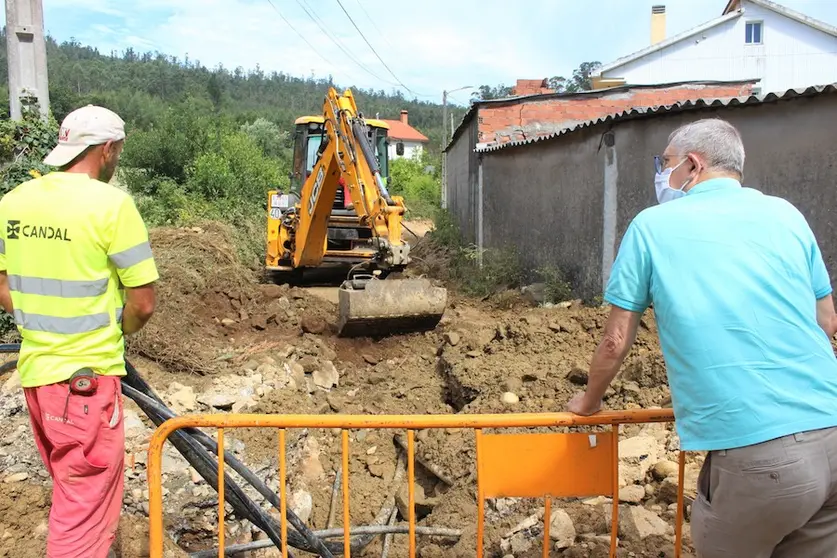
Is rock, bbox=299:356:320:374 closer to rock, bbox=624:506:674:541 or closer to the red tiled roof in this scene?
rock, bbox=624:506:674:541

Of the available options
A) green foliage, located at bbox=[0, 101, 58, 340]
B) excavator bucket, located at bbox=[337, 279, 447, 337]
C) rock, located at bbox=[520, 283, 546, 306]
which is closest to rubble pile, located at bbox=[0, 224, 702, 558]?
excavator bucket, located at bbox=[337, 279, 447, 337]

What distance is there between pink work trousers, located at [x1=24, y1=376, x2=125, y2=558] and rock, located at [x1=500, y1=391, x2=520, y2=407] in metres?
3.82

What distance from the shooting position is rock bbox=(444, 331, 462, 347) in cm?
759

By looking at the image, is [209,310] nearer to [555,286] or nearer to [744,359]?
[555,286]

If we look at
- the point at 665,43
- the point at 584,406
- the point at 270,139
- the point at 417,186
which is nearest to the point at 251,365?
the point at 584,406

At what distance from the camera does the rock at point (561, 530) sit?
11.5 feet

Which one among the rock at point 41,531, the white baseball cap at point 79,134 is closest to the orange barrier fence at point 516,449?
the white baseball cap at point 79,134

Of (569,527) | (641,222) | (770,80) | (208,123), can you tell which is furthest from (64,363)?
(770,80)

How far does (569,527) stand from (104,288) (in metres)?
2.76

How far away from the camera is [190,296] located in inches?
350

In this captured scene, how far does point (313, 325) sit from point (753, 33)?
30835mm

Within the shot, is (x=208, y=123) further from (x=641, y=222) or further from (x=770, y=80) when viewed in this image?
(x=770, y=80)

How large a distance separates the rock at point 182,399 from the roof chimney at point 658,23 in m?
33.2

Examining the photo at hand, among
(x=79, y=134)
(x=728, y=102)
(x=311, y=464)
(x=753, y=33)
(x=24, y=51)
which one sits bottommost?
(x=311, y=464)
